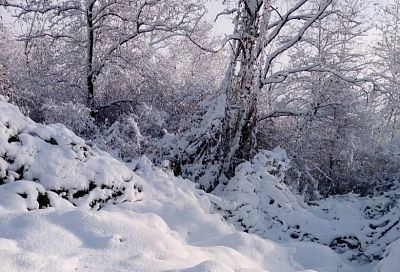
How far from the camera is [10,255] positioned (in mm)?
2906

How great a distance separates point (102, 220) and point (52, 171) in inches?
65.0

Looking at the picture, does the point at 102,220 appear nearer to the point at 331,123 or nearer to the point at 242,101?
the point at 242,101

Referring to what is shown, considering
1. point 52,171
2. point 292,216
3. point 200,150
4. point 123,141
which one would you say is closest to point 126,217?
point 52,171

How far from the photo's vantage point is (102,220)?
12.8ft

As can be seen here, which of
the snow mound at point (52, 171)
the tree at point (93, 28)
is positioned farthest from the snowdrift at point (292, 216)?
the tree at point (93, 28)

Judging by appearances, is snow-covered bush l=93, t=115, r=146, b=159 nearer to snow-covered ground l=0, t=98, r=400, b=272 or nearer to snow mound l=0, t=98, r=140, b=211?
snow-covered ground l=0, t=98, r=400, b=272

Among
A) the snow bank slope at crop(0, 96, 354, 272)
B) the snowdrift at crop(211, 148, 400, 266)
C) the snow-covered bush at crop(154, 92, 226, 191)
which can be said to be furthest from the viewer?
the snow-covered bush at crop(154, 92, 226, 191)

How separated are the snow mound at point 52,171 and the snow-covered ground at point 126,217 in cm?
1

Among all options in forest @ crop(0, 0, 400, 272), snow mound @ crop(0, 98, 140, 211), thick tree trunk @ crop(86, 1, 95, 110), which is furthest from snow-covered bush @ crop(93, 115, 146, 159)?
snow mound @ crop(0, 98, 140, 211)

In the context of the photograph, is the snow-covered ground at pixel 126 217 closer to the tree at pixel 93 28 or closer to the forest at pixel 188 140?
the forest at pixel 188 140

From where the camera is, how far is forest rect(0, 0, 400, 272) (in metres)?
5.42

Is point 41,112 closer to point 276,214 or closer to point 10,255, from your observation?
point 276,214

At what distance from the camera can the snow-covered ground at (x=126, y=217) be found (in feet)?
10.9

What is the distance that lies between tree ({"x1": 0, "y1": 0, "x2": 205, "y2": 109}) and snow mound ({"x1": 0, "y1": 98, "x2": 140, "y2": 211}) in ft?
16.4
